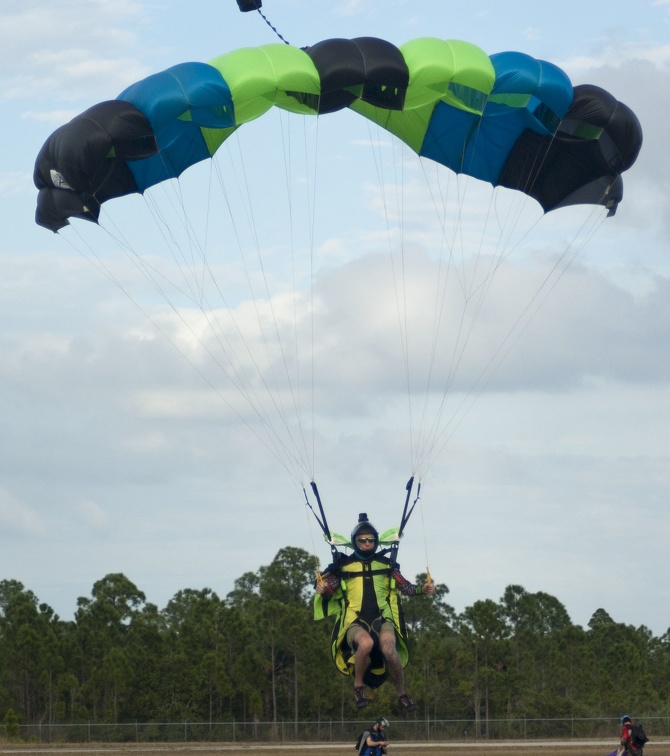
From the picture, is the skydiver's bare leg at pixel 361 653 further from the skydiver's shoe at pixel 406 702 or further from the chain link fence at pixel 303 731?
the chain link fence at pixel 303 731

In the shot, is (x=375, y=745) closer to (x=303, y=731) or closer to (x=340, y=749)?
(x=340, y=749)

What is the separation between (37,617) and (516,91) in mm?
34294

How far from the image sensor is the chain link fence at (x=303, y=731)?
39.8m

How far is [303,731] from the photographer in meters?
40.5

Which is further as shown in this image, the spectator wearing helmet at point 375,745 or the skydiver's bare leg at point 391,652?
the spectator wearing helmet at point 375,745

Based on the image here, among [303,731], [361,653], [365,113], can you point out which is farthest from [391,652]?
[303,731]

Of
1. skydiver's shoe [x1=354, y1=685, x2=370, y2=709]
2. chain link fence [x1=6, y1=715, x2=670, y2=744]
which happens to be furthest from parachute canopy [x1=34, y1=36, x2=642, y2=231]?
chain link fence [x1=6, y1=715, x2=670, y2=744]

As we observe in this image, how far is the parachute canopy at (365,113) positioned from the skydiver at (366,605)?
5.50 meters

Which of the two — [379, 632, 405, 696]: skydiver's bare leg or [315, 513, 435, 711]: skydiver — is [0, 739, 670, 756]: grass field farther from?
[379, 632, 405, 696]: skydiver's bare leg

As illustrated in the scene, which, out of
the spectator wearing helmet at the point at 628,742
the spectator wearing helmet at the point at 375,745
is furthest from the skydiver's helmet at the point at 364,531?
the spectator wearing helmet at the point at 628,742

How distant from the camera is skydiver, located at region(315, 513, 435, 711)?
1673cm

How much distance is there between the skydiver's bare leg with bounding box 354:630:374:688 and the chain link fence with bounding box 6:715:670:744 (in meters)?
23.4

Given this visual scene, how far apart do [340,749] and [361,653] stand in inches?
777

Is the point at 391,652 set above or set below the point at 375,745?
above
